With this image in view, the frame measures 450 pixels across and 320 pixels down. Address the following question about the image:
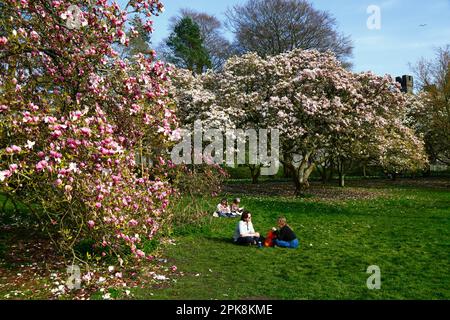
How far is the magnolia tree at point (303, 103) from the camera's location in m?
26.4

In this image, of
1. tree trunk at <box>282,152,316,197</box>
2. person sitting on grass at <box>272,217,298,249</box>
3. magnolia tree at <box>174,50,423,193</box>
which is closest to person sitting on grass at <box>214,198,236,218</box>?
person sitting on grass at <box>272,217,298,249</box>

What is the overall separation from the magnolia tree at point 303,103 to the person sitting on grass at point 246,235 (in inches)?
514

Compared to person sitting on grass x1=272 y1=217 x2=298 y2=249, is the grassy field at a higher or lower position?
lower

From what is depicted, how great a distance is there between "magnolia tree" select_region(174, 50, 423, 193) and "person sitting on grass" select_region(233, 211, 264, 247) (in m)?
13.1

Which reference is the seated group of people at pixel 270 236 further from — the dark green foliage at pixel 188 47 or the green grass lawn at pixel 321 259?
the dark green foliage at pixel 188 47

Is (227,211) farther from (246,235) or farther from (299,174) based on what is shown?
(299,174)

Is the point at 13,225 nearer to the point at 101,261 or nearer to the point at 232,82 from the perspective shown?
the point at 101,261

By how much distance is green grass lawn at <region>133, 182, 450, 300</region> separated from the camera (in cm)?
886

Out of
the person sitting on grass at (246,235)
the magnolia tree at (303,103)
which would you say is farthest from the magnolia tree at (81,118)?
the magnolia tree at (303,103)

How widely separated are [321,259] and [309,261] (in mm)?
400

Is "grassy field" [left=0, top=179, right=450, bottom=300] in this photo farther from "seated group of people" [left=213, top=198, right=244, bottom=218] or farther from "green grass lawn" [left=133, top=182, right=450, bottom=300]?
"seated group of people" [left=213, top=198, right=244, bottom=218]

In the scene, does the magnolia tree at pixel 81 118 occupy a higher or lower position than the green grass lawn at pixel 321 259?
higher
